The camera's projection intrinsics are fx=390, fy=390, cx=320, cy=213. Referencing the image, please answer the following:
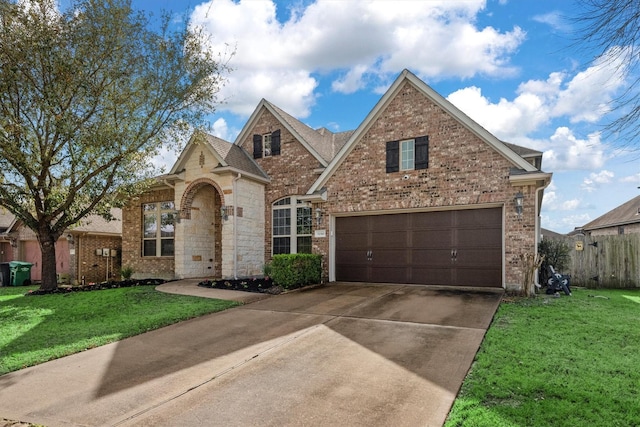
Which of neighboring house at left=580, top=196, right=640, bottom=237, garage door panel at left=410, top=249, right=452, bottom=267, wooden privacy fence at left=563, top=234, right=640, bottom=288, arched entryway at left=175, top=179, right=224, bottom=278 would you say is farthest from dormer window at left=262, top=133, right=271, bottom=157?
neighboring house at left=580, top=196, right=640, bottom=237

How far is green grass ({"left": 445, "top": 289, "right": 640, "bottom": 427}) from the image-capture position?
140 inches

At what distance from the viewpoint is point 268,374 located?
486 centimetres

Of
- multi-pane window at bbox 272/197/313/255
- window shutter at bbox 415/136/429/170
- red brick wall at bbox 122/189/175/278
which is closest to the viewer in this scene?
window shutter at bbox 415/136/429/170

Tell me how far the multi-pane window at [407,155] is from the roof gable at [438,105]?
1.31m

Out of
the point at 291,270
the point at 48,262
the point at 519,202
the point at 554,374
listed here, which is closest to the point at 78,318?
the point at 291,270

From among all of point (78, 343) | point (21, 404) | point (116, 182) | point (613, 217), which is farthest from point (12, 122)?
point (613, 217)

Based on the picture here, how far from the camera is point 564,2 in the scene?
561 centimetres

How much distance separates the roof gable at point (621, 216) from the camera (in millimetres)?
23781

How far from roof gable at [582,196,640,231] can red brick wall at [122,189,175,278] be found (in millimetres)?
25919

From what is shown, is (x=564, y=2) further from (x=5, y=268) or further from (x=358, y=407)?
(x=5, y=268)

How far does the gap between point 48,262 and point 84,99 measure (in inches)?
228

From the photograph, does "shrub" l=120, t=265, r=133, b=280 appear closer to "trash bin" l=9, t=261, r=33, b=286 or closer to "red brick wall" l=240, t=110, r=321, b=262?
"trash bin" l=9, t=261, r=33, b=286

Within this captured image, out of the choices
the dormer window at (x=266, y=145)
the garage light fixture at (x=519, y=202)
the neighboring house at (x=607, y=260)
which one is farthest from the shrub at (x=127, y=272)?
the neighboring house at (x=607, y=260)

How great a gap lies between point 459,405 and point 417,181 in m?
8.82
